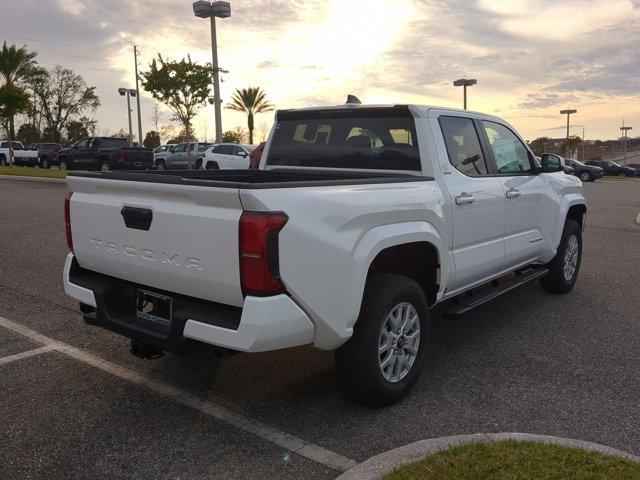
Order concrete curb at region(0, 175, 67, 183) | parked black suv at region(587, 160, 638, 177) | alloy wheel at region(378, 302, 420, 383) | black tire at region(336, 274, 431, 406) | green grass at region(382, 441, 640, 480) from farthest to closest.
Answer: parked black suv at region(587, 160, 638, 177), concrete curb at region(0, 175, 67, 183), alloy wheel at region(378, 302, 420, 383), black tire at region(336, 274, 431, 406), green grass at region(382, 441, 640, 480)

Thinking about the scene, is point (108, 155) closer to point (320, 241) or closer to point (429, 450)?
point (320, 241)

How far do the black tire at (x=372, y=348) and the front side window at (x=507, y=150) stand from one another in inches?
76.8

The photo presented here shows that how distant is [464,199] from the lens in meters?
4.28

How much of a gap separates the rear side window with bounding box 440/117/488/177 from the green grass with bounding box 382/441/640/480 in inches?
83.2

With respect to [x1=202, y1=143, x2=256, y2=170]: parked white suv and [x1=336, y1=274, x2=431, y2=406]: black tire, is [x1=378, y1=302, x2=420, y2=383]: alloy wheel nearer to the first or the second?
[x1=336, y1=274, x2=431, y2=406]: black tire

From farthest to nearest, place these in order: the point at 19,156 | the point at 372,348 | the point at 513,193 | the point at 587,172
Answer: the point at 19,156
the point at 587,172
the point at 513,193
the point at 372,348

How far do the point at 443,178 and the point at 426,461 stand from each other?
2003 millimetres

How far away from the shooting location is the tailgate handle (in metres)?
3.25

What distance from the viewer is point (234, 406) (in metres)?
3.68

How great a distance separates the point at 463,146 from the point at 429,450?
7.98ft

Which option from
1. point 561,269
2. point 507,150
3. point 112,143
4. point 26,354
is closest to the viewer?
point 26,354

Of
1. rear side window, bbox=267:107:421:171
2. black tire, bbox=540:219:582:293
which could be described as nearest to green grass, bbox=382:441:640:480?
rear side window, bbox=267:107:421:171

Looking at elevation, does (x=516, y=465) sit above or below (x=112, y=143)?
below

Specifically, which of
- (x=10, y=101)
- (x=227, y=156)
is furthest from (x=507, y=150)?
(x=10, y=101)
